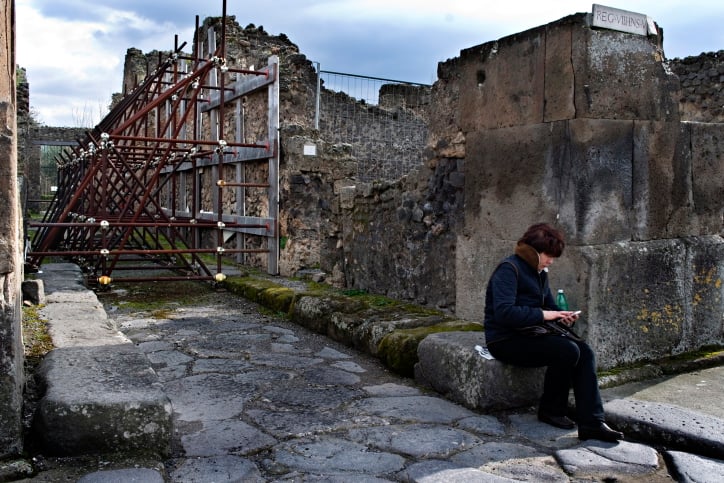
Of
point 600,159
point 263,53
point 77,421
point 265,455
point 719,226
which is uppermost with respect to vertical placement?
point 263,53

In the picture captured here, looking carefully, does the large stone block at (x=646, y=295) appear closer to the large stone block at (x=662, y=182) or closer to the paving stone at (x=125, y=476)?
the large stone block at (x=662, y=182)

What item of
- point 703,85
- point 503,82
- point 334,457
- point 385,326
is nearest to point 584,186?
point 503,82

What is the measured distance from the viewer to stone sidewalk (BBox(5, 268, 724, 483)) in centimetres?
291

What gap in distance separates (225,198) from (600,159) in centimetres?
796

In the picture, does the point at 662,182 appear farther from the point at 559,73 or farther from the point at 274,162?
the point at 274,162

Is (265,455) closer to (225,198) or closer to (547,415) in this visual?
Result: (547,415)

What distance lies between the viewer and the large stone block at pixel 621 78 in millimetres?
4133

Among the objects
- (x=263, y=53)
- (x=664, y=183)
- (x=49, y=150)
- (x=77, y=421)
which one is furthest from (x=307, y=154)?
(x=49, y=150)

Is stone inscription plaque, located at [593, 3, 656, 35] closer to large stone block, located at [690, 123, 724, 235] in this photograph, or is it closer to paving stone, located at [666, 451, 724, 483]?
large stone block, located at [690, 123, 724, 235]

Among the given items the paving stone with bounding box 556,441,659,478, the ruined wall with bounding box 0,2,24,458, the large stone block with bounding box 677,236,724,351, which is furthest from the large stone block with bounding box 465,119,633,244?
the ruined wall with bounding box 0,2,24,458

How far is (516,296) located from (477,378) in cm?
51

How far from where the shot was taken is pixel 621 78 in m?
4.26

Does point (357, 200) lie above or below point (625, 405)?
above

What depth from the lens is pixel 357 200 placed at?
22.4 ft
